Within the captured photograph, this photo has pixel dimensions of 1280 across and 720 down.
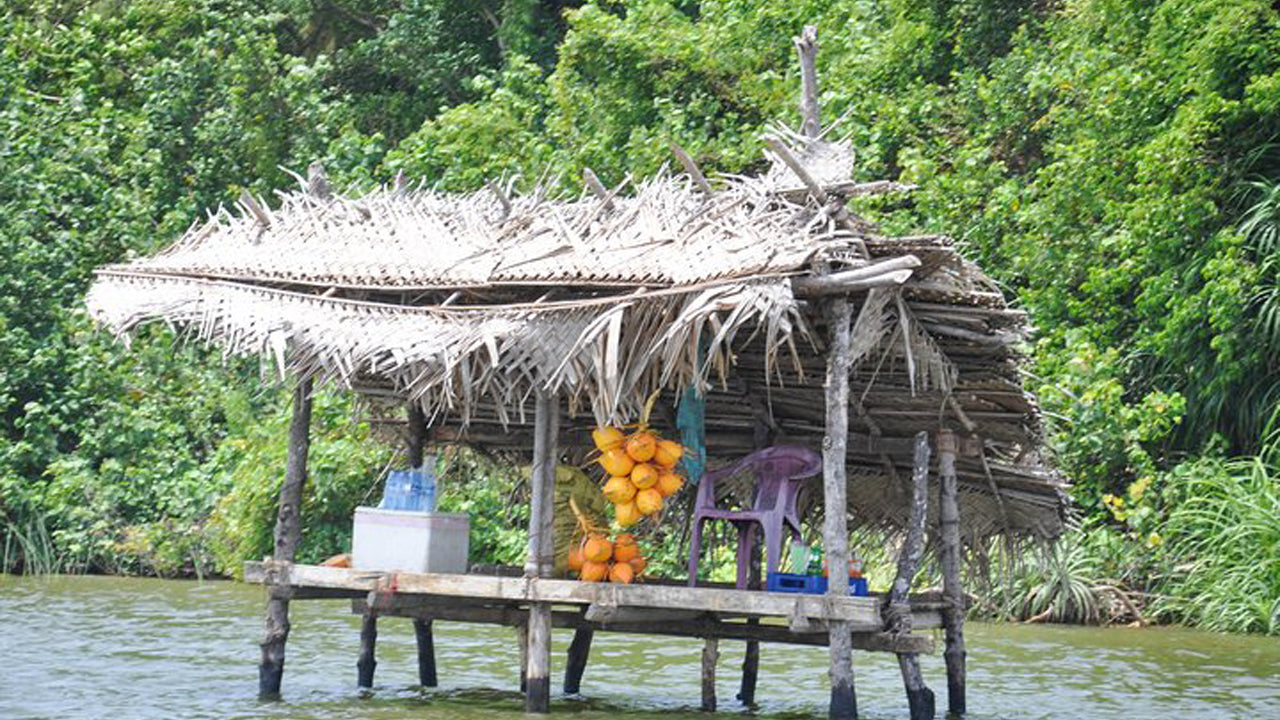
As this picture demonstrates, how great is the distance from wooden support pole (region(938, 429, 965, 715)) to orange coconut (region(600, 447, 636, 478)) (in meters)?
1.58

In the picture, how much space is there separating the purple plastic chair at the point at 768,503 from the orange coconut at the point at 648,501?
14.4 inches

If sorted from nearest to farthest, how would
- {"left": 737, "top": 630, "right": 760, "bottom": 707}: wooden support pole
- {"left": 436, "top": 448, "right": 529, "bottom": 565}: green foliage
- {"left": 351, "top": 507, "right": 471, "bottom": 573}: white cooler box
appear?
1. {"left": 351, "top": 507, "right": 471, "bottom": 573}: white cooler box
2. {"left": 737, "top": 630, "right": 760, "bottom": 707}: wooden support pole
3. {"left": 436, "top": 448, "right": 529, "bottom": 565}: green foliage

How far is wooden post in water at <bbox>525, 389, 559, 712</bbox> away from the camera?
8359 mm

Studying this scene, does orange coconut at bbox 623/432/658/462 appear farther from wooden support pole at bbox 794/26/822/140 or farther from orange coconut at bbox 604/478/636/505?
wooden support pole at bbox 794/26/822/140

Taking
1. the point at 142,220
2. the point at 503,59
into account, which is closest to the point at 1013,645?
the point at 142,220

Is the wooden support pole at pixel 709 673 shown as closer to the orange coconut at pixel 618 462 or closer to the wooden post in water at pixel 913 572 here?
the wooden post in water at pixel 913 572

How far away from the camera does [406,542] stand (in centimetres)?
865

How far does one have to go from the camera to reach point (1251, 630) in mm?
13211

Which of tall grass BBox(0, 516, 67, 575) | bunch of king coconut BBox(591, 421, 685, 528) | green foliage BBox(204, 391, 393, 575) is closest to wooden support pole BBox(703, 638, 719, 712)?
bunch of king coconut BBox(591, 421, 685, 528)

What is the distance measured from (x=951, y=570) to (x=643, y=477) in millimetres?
1725

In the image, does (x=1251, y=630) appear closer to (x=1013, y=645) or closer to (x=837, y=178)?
(x=1013, y=645)

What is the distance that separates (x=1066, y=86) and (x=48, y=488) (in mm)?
9619

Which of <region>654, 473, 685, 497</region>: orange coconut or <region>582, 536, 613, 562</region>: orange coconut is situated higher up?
<region>654, 473, 685, 497</region>: orange coconut

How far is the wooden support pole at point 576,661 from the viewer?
9.89m
